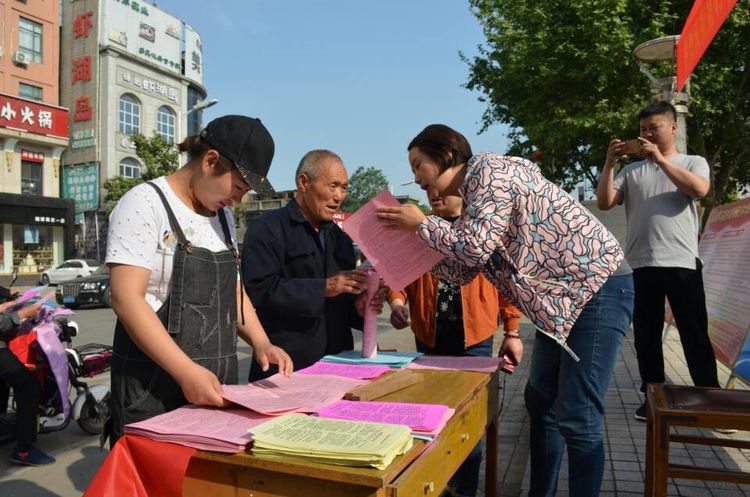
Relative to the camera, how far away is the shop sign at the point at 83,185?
29.8 m

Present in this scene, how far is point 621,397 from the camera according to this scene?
483 centimetres

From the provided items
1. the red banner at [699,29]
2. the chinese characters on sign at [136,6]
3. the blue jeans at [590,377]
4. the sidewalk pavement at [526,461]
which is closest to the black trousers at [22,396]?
the sidewalk pavement at [526,461]

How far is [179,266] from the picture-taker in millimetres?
1743

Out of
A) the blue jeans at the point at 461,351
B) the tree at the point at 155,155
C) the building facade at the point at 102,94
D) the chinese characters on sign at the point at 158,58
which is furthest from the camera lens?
the chinese characters on sign at the point at 158,58

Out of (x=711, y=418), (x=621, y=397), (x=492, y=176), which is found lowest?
(x=621, y=397)

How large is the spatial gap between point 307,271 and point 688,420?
1674 mm

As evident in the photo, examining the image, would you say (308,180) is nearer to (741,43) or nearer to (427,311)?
(427,311)

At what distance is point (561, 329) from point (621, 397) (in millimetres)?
3249

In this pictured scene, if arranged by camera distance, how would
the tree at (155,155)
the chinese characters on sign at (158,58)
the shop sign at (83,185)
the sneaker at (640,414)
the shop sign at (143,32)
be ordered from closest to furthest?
the sneaker at (640,414)
the tree at (155,155)
the shop sign at (83,185)
the shop sign at (143,32)
the chinese characters on sign at (158,58)

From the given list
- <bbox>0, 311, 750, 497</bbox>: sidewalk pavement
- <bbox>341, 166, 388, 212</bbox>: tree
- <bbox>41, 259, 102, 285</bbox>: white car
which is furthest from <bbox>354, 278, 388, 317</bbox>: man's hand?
<bbox>341, 166, 388, 212</bbox>: tree

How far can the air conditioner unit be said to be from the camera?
2606 centimetres

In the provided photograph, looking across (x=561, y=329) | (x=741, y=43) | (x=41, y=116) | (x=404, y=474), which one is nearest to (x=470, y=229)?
(x=561, y=329)

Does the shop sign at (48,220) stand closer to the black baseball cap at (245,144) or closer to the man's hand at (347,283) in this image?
the man's hand at (347,283)

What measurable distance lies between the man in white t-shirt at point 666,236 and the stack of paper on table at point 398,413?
2.44 m
